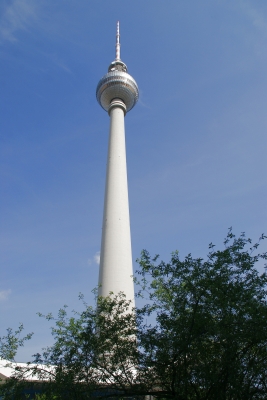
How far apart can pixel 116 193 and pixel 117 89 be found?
22.1 metres

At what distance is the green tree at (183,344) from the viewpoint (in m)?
11.4

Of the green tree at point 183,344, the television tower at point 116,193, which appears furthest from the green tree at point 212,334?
the television tower at point 116,193

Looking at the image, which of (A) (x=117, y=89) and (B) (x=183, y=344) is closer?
(B) (x=183, y=344)

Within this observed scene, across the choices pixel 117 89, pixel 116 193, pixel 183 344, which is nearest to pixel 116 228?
pixel 116 193

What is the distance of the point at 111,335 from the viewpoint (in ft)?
45.7

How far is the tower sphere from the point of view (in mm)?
62812

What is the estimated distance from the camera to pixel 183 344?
11445 mm

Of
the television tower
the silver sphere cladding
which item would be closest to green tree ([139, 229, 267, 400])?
the television tower

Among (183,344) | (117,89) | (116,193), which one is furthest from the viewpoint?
(117,89)

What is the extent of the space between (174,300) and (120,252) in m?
32.5

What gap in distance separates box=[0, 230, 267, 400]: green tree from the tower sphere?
5291cm

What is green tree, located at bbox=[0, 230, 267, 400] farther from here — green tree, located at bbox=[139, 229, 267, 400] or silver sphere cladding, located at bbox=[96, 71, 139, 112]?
silver sphere cladding, located at bbox=[96, 71, 139, 112]

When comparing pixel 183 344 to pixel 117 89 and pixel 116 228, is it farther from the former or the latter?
pixel 117 89

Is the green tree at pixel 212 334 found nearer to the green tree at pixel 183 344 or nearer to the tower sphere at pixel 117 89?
the green tree at pixel 183 344
